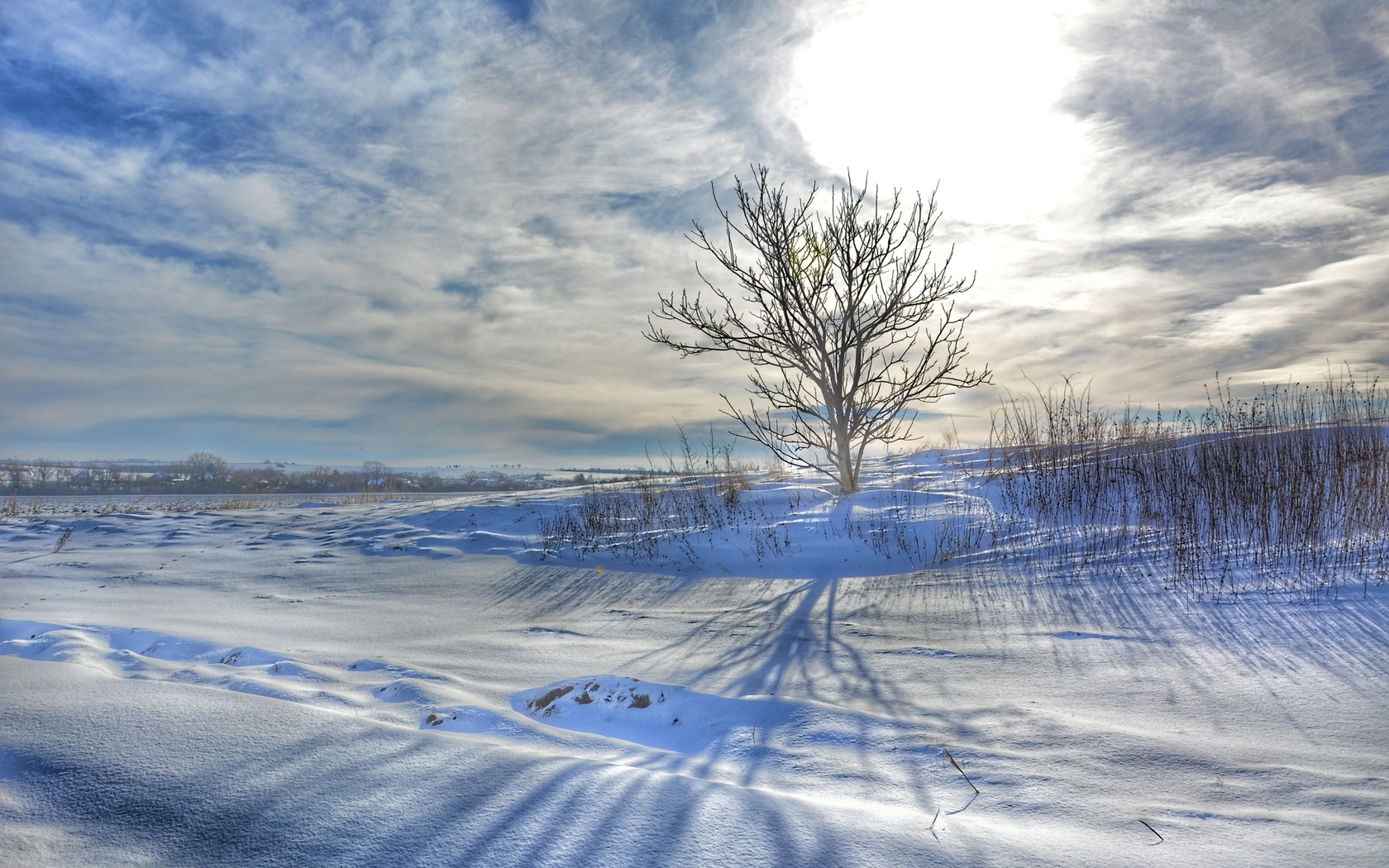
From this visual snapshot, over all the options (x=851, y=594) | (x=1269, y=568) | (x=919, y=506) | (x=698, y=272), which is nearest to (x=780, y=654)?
(x=851, y=594)

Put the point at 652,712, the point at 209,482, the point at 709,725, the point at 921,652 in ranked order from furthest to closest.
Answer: the point at 209,482 → the point at 921,652 → the point at 652,712 → the point at 709,725

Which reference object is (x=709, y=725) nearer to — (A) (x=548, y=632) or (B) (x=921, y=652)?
(B) (x=921, y=652)

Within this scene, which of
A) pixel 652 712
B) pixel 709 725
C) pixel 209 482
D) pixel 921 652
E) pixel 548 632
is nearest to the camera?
pixel 709 725

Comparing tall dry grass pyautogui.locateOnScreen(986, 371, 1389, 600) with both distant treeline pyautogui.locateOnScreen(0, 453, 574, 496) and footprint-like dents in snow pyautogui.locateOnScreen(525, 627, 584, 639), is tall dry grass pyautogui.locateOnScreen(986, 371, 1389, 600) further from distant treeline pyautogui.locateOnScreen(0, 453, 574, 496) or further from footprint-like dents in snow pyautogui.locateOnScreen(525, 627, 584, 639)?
distant treeline pyautogui.locateOnScreen(0, 453, 574, 496)

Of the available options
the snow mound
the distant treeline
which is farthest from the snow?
the distant treeline

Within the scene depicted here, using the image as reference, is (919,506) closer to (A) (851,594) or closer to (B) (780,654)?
(A) (851,594)

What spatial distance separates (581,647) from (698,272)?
21.9ft

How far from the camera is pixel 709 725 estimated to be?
2.37 meters

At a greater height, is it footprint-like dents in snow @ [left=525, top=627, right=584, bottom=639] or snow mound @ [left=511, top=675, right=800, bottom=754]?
snow mound @ [left=511, top=675, right=800, bottom=754]

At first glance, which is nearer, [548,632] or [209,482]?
[548,632]

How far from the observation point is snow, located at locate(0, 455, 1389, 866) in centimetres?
148

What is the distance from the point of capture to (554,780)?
1.71m

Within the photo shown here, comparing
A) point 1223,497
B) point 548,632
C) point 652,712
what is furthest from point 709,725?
point 1223,497

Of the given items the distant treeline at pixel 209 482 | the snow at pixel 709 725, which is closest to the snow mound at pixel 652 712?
the snow at pixel 709 725
